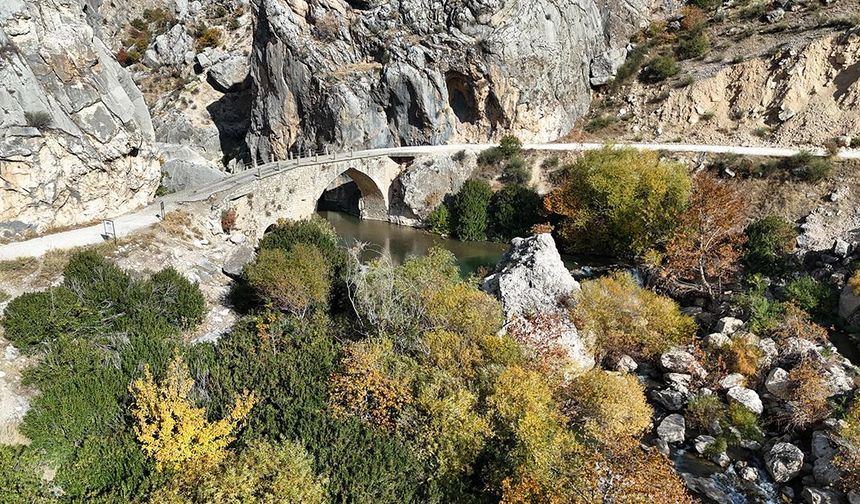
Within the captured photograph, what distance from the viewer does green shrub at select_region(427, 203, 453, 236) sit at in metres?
36.1

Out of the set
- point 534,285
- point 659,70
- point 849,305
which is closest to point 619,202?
point 849,305

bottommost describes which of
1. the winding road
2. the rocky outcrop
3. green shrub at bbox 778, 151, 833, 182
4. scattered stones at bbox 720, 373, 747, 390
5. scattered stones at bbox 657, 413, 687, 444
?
scattered stones at bbox 657, 413, 687, 444

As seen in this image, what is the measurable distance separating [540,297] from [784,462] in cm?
856

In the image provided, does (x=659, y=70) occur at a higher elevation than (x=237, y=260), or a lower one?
higher

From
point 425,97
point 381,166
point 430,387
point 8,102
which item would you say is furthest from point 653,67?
point 8,102

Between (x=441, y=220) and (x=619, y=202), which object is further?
(x=441, y=220)

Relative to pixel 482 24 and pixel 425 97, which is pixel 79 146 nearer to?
pixel 425 97

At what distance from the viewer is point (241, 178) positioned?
28859 mm

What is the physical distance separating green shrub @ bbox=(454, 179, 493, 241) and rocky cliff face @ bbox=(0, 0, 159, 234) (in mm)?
19651

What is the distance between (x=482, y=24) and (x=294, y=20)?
619 inches

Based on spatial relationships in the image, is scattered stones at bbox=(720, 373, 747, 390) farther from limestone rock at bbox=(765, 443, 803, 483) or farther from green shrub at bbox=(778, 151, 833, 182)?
green shrub at bbox=(778, 151, 833, 182)

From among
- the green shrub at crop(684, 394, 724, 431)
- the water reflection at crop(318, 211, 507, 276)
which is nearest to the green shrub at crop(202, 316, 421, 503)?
the green shrub at crop(684, 394, 724, 431)

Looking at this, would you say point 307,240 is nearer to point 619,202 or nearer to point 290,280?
point 290,280

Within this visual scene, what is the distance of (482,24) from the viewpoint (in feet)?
128
